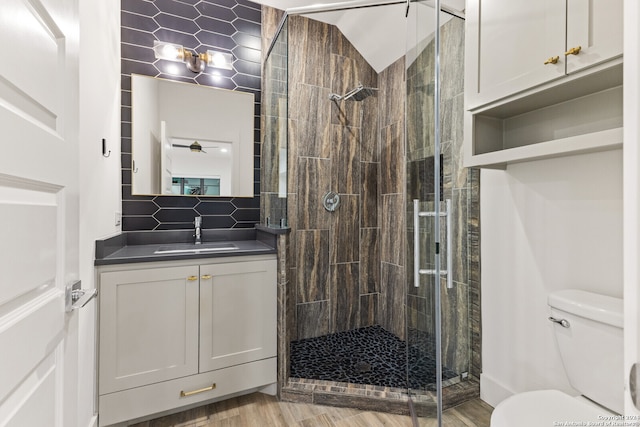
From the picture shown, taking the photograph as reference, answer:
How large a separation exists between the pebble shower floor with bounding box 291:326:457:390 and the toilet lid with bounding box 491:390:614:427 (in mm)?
353

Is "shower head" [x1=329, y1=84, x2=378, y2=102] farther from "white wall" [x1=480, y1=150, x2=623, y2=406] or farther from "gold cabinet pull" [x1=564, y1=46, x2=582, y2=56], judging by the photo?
"gold cabinet pull" [x1=564, y1=46, x2=582, y2=56]

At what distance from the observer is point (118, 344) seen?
1.53 m

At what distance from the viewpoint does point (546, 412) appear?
110 cm

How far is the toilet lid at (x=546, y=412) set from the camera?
1.06 m

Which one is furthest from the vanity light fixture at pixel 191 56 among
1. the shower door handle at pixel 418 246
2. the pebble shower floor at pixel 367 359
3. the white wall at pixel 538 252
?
the pebble shower floor at pixel 367 359

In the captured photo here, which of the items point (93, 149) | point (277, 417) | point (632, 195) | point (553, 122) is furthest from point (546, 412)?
point (93, 149)

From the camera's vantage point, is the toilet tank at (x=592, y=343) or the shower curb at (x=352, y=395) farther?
the shower curb at (x=352, y=395)

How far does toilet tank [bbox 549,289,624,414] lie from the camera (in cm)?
105

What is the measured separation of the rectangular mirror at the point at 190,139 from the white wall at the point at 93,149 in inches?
8.2

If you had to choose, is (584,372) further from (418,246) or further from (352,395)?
(352,395)

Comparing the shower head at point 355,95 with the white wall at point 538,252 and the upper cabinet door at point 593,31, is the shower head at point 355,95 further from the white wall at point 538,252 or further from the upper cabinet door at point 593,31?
the upper cabinet door at point 593,31

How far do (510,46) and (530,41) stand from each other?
0.08m

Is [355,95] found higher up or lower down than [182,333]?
higher up

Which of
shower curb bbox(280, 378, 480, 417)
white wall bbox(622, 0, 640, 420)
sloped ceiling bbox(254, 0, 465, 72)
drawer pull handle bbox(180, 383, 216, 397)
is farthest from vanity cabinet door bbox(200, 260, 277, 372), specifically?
sloped ceiling bbox(254, 0, 465, 72)
